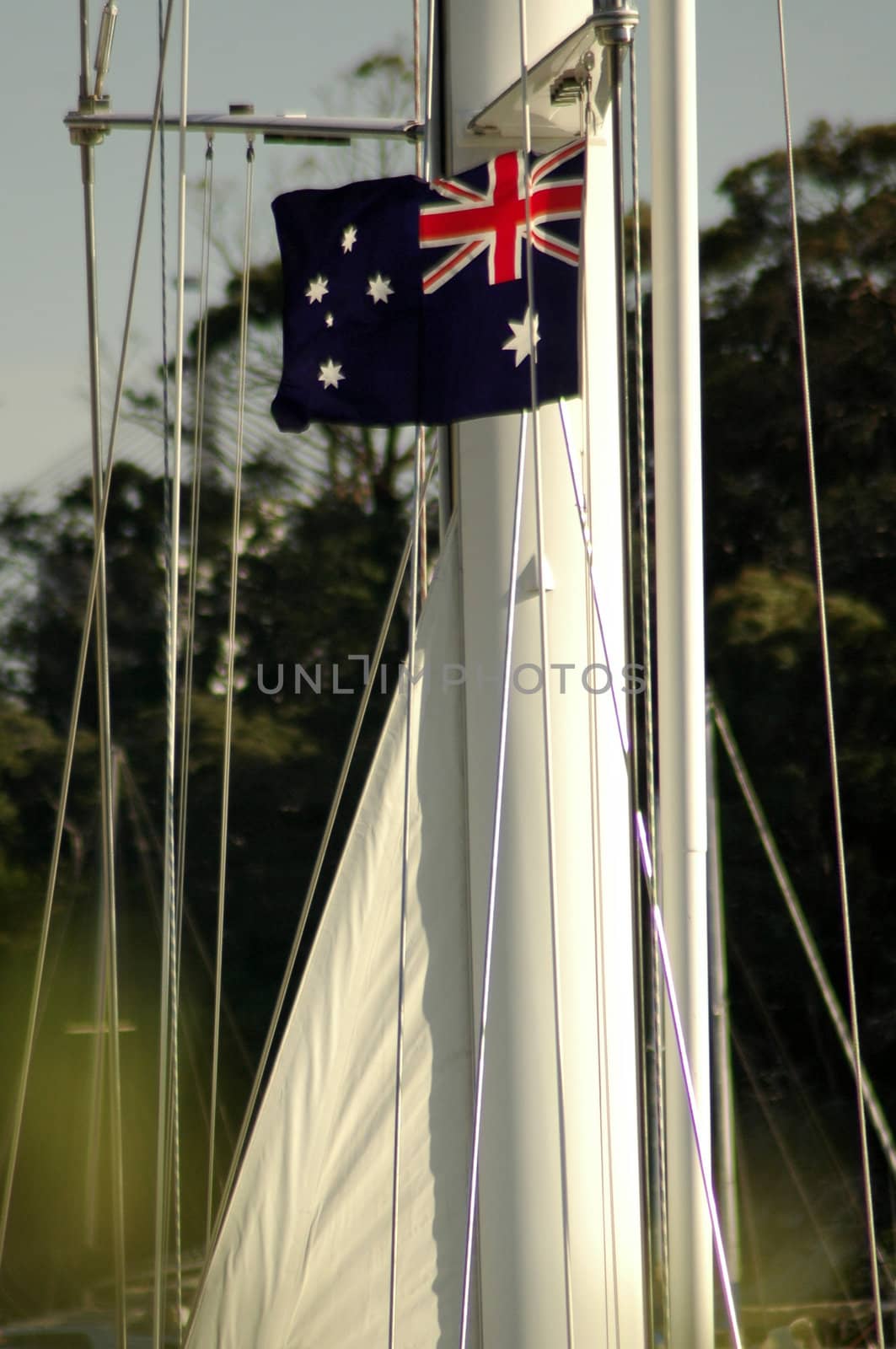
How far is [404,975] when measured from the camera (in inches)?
72.0

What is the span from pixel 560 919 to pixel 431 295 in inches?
29.9

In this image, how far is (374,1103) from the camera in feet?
6.10

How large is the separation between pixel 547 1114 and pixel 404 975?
0.87ft

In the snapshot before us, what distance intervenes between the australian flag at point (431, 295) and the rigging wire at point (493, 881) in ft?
0.31

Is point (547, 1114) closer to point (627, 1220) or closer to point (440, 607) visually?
point (627, 1220)

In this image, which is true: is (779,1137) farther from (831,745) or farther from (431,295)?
(431,295)

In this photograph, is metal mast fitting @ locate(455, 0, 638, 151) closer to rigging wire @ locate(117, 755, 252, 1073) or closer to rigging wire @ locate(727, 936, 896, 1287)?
rigging wire @ locate(727, 936, 896, 1287)

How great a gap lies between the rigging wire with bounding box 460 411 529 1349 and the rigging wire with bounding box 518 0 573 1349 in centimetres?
2

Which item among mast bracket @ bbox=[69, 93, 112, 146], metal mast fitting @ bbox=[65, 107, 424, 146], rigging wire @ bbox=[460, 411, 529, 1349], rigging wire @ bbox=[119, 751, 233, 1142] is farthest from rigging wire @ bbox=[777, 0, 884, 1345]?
rigging wire @ bbox=[119, 751, 233, 1142]

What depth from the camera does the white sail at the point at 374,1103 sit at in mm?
1809

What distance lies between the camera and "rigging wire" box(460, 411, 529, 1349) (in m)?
1.57

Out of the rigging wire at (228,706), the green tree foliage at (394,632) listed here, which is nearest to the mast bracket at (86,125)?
the rigging wire at (228,706)

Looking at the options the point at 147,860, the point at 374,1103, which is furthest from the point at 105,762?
the point at 147,860

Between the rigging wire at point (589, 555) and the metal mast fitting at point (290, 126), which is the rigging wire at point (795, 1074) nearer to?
the metal mast fitting at point (290, 126)
